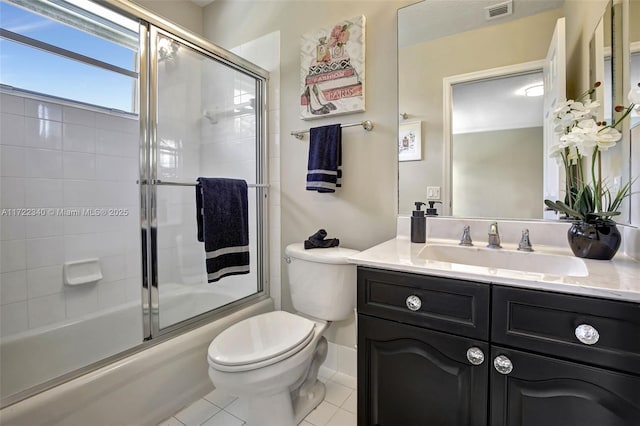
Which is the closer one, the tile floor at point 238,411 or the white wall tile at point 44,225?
the tile floor at point 238,411

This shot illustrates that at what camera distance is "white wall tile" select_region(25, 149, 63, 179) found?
1.56 meters

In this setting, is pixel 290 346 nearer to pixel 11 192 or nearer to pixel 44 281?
pixel 44 281

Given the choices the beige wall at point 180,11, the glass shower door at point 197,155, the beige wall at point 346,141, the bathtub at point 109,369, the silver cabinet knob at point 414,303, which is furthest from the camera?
the beige wall at point 180,11

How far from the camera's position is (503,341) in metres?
0.81

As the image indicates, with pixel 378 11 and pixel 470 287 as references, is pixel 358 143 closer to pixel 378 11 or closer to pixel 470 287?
pixel 378 11

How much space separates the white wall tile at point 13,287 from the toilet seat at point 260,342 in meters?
1.12

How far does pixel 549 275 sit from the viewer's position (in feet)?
2.65

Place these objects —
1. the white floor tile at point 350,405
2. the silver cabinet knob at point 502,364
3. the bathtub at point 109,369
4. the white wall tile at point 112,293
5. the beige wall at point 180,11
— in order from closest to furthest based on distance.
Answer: the silver cabinet knob at point 502,364 → the bathtub at point 109,369 → the white floor tile at point 350,405 → the white wall tile at point 112,293 → the beige wall at point 180,11

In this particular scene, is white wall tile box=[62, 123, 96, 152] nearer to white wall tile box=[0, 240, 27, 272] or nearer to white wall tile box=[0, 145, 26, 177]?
white wall tile box=[0, 145, 26, 177]

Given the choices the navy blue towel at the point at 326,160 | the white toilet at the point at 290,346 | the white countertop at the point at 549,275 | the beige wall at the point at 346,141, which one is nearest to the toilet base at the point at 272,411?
the white toilet at the point at 290,346

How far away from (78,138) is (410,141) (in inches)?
72.4

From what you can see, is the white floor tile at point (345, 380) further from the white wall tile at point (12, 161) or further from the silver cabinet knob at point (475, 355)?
the white wall tile at point (12, 161)

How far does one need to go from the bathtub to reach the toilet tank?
49 centimetres

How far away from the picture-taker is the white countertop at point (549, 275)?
697 mm
